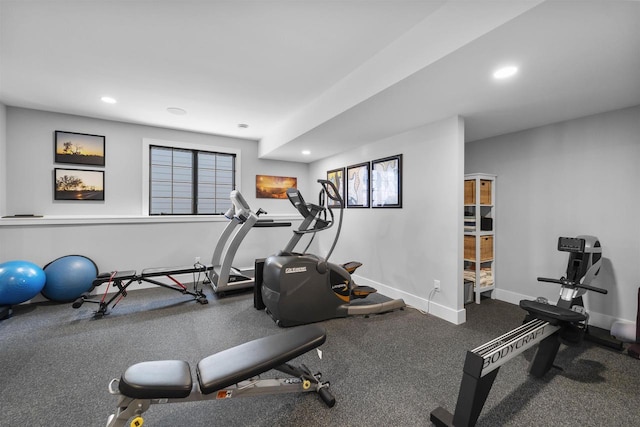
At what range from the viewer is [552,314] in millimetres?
1878

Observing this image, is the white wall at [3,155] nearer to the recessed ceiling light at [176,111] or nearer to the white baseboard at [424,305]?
the recessed ceiling light at [176,111]

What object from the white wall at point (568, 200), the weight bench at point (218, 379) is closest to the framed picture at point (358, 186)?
the white wall at point (568, 200)

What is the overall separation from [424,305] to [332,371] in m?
1.76

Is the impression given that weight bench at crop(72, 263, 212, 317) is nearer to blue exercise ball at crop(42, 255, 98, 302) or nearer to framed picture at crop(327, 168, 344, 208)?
blue exercise ball at crop(42, 255, 98, 302)

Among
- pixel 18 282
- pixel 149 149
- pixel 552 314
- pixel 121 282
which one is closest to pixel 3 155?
pixel 149 149

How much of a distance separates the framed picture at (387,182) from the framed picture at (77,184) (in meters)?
4.24

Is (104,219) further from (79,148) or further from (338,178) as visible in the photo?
(338,178)

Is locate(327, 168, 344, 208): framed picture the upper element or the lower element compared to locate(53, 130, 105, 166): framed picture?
lower

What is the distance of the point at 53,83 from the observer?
118 inches

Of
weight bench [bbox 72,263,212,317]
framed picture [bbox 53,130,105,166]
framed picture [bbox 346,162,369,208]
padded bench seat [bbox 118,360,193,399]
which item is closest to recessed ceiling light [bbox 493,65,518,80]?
framed picture [bbox 346,162,369,208]

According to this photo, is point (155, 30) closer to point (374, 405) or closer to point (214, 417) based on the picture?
point (214, 417)

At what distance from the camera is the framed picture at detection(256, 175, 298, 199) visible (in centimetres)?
544

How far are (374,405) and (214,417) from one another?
3.23 ft

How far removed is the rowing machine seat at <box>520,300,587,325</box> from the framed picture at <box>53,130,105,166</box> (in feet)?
18.4
